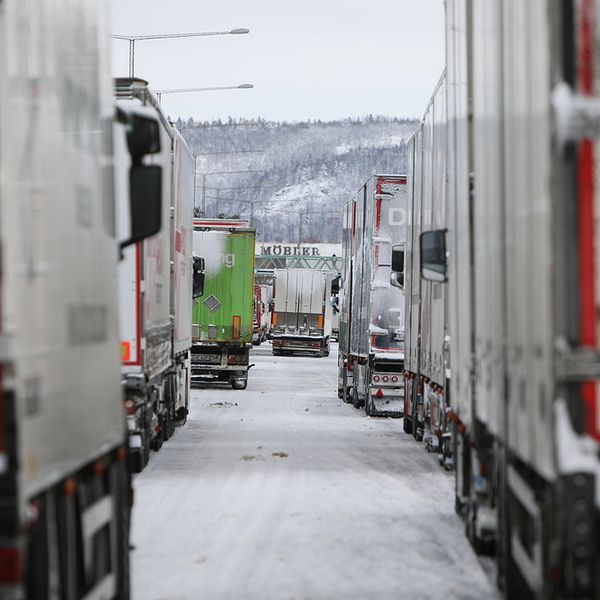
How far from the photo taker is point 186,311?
21750mm

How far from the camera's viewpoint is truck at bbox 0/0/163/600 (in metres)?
4.38

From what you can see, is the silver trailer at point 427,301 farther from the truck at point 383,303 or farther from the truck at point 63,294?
the truck at point 63,294

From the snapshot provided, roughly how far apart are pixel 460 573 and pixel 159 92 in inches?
1050

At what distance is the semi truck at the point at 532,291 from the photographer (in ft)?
15.7

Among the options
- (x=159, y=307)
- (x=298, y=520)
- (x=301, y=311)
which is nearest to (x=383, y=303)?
(x=159, y=307)

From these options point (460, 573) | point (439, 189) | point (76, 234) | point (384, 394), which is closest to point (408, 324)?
point (384, 394)

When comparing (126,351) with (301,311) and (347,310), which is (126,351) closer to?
(347,310)

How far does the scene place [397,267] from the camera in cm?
2003

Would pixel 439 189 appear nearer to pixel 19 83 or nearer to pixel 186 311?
pixel 186 311

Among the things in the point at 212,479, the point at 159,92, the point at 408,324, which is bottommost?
the point at 212,479

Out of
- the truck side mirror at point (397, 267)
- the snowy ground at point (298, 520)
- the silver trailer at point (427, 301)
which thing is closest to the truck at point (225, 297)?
the truck side mirror at point (397, 267)

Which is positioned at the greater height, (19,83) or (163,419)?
(19,83)

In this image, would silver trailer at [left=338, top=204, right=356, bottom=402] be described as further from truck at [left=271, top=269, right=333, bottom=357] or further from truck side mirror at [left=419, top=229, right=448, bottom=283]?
truck at [left=271, top=269, right=333, bottom=357]

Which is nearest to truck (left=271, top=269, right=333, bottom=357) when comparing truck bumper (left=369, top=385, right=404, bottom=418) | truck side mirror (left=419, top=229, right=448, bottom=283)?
truck bumper (left=369, top=385, right=404, bottom=418)
